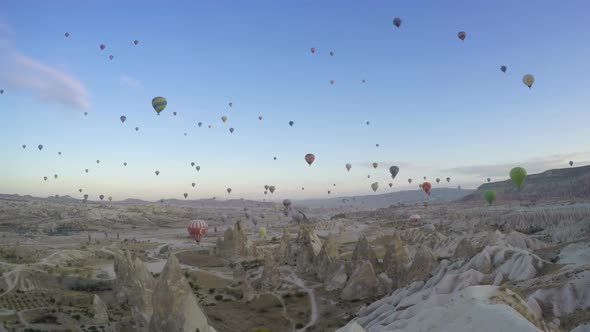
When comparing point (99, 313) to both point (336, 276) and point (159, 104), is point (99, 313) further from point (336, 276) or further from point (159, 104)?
point (159, 104)

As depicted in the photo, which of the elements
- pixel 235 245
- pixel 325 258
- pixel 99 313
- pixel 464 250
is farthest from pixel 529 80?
pixel 99 313

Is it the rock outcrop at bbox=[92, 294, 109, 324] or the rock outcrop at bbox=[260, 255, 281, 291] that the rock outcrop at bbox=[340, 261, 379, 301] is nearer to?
the rock outcrop at bbox=[260, 255, 281, 291]

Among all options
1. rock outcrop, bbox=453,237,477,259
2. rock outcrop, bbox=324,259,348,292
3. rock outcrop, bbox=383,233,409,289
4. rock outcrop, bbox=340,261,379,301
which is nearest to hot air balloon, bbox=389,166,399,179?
rock outcrop, bbox=324,259,348,292

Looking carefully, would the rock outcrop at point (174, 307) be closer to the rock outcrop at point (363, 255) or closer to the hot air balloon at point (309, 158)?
the rock outcrop at point (363, 255)

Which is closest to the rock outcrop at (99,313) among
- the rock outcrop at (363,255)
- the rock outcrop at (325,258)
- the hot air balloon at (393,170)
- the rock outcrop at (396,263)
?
the rock outcrop at (325,258)

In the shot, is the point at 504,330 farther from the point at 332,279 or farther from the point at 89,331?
the point at 332,279

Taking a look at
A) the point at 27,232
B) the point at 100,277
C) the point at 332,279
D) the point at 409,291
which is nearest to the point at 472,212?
the point at 332,279
